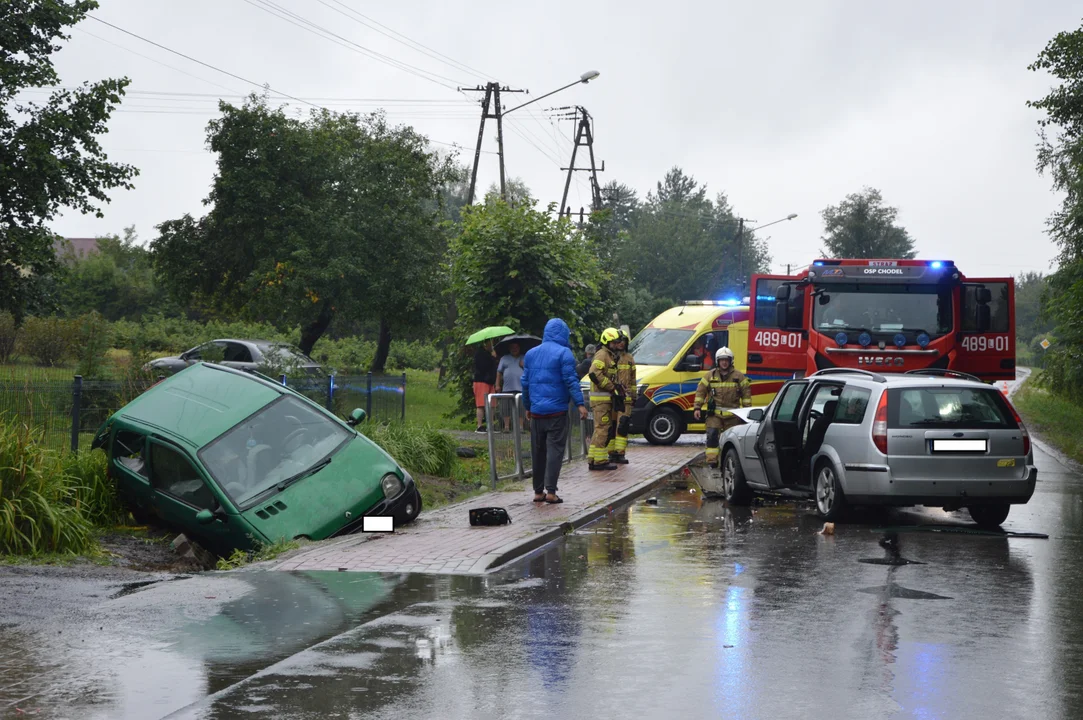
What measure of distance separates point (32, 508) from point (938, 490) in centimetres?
774

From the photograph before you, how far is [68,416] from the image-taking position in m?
14.2

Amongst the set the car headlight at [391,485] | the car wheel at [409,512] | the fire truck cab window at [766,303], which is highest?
the fire truck cab window at [766,303]

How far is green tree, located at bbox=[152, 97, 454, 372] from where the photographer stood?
40.9 m

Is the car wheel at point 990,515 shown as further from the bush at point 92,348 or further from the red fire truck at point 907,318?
the bush at point 92,348

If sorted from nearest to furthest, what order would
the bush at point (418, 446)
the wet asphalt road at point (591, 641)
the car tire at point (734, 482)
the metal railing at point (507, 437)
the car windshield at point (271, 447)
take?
1. the wet asphalt road at point (591, 641)
2. the car windshield at point (271, 447)
3. the car tire at point (734, 482)
4. the metal railing at point (507, 437)
5. the bush at point (418, 446)

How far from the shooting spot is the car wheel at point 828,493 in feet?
40.0

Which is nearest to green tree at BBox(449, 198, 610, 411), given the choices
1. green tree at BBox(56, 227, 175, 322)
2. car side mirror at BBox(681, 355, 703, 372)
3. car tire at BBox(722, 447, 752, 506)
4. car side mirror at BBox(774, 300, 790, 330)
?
car side mirror at BBox(681, 355, 703, 372)

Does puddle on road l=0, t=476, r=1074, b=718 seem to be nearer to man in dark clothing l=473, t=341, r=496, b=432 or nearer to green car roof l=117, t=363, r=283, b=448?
green car roof l=117, t=363, r=283, b=448

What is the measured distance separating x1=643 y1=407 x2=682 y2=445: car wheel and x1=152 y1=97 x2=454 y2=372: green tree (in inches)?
689

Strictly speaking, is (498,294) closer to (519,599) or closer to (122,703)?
→ (519,599)

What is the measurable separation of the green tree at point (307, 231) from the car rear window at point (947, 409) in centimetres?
2889

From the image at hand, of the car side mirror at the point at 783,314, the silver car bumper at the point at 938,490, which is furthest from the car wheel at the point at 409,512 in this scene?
the car side mirror at the point at 783,314

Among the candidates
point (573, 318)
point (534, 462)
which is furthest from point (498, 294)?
point (534, 462)

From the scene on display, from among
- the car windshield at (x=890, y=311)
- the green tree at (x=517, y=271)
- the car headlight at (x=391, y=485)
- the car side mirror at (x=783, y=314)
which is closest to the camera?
the car headlight at (x=391, y=485)
